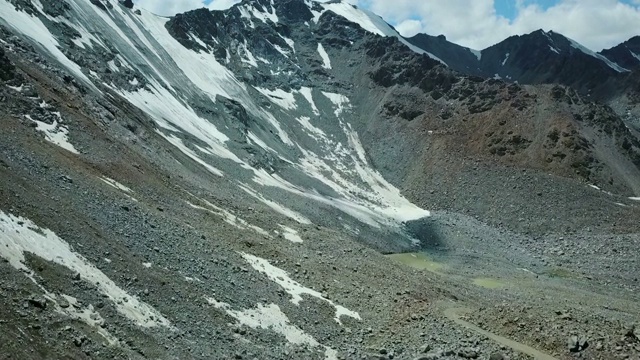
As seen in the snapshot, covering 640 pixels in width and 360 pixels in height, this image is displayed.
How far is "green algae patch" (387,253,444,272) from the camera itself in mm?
62875

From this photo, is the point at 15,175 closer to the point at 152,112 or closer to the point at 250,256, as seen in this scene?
the point at 250,256

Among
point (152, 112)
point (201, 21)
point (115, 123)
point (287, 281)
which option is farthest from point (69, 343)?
point (201, 21)

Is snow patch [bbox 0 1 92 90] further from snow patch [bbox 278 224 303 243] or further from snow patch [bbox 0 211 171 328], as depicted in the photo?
snow patch [bbox 0 211 171 328]

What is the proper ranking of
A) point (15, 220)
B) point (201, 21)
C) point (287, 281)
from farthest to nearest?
1. point (201, 21)
2. point (287, 281)
3. point (15, 220)

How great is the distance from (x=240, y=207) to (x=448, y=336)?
90.4 ft

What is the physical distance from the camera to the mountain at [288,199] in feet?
86.3

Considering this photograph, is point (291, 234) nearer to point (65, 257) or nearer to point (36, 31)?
point (65, 257)

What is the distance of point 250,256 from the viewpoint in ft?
129

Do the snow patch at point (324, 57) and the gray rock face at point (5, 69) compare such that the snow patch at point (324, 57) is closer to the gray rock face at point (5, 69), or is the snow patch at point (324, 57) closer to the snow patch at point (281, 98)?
the snow patch at point (281, 98)

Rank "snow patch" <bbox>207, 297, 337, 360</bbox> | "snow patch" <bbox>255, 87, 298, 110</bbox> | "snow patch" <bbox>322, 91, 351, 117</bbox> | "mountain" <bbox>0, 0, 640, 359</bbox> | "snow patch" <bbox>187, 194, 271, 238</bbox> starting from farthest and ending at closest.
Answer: "snow patch" <bbox>322, 91, 351, 117</bbox> → "snow patch" <bbox>255, 87, 298, 110</bbox> → "snow patch" <bbox>187, 194, 271, 238</bbox> → "snow patch" <bbox>207, 297, 337, 360</bbox> → "mountain" <bbox>0, 0, 640, 359</bbox>

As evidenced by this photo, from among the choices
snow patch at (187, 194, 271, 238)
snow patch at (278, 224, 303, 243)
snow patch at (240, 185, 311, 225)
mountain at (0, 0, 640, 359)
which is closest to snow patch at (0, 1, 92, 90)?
mountain at (0, 0, 640, 359)

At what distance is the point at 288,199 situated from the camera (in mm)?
68500

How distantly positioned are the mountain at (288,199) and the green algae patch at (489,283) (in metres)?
0.51

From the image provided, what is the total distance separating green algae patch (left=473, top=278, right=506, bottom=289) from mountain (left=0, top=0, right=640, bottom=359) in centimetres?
51
